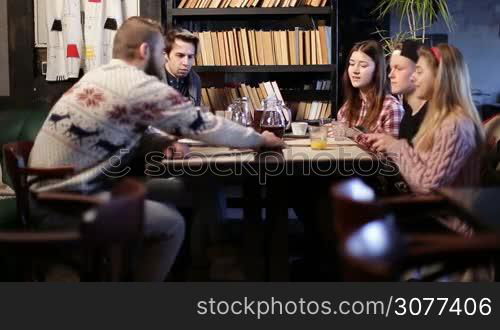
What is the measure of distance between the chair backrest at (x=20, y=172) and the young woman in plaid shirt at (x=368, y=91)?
1471mm

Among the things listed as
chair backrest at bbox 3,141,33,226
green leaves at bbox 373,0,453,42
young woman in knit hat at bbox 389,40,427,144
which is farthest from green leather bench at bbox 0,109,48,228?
green leaves at bbox 373,0,453,42

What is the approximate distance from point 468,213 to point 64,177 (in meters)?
0.81

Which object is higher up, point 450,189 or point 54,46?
point 54,46

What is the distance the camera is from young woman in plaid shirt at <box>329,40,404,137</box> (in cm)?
297

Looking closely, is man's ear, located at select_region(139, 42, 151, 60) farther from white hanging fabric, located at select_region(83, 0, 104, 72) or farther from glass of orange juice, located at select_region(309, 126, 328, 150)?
white hanging fabric, located at select_region(83, 0, 104, 72)

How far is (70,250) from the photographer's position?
4.02 ft

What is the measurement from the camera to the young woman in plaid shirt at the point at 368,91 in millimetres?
2969

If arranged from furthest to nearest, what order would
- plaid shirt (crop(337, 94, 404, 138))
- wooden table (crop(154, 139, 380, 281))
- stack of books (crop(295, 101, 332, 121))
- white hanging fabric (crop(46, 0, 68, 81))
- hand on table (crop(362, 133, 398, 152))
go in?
stack of books (crop(295, 101, 332, 121)) < white hanging fabric (crop(46, 0, 68, 81)) < plaid shirt (crop(337, 94, 404, 138)) < hand on table (crop(362, 133, 398, 152)) < wooden table (crop(154, 139, 380, 281))

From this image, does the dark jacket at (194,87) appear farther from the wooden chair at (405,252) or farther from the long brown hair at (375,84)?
the wooden chair at (405,252)

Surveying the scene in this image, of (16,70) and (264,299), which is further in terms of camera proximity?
(16,70)

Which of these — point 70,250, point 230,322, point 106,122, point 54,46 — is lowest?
point 230,322

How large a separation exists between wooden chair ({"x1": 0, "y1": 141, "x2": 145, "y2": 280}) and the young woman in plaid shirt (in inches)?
70.3

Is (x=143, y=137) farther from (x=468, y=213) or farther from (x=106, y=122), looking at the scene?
(x=468, y=213)

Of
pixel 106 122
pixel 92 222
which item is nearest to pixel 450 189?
pixel 92 222
